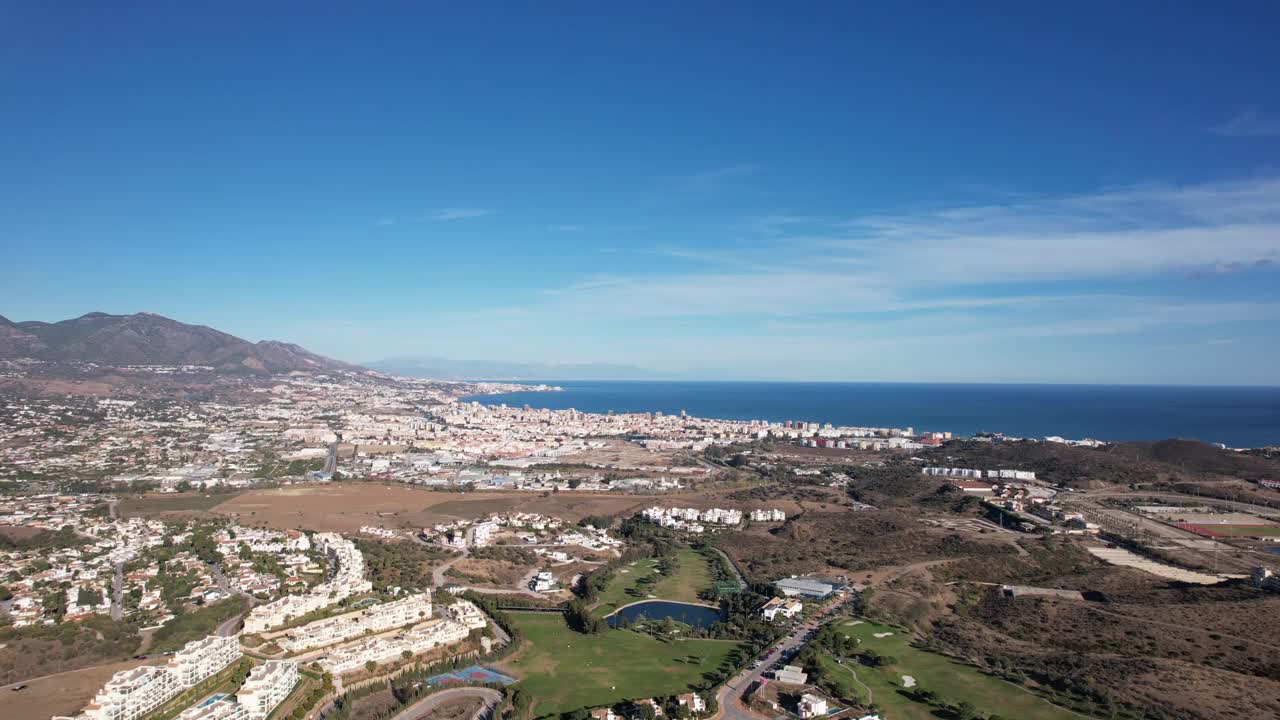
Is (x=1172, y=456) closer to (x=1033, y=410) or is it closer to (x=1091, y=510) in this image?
(x=1091, y=510)

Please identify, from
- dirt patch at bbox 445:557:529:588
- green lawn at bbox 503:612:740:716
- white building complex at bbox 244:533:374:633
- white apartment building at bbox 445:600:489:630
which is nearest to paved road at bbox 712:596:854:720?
green lawn at bbox 503:612:740:716

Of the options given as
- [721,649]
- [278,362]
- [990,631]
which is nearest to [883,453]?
[990,631]

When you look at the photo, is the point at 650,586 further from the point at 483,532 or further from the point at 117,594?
the point at 117,594

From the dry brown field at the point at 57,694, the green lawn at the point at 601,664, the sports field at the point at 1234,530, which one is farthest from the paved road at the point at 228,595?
the sports field at the point at 1234,530

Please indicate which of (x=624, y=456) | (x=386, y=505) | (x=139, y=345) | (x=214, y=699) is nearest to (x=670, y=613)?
(x=214, y=699)

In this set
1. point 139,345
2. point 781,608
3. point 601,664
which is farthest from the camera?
point 139,345

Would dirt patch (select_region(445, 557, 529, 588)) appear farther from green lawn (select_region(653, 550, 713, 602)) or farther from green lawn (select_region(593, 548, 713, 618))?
green lawn (select_region(653, 550, 713, 602))

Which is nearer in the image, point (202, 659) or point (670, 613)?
point (202, 659)
